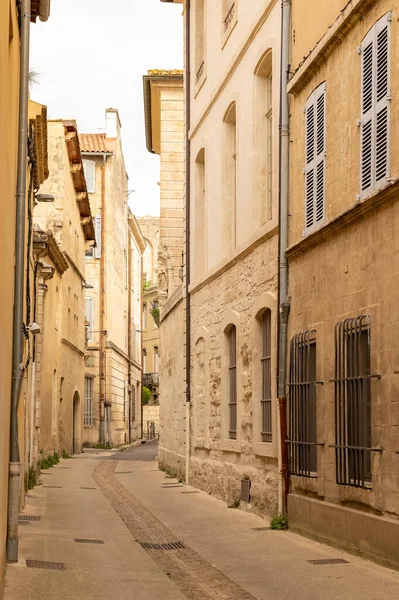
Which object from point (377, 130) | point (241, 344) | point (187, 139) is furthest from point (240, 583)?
point (187, 139)

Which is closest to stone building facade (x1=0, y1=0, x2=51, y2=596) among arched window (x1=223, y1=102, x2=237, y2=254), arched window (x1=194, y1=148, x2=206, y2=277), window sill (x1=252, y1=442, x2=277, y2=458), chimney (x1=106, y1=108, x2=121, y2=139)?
→ window sill (x1=252, y1=442, x2=277, y2=458)

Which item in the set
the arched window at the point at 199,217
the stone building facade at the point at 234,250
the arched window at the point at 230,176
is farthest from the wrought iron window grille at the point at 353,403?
the arched window at the point at 199,217

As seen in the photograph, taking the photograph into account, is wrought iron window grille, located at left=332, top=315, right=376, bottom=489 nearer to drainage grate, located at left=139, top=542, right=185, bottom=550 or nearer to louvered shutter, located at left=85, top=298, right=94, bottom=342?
drainage grate, located at left=139, top=542, right=185, bottom=550

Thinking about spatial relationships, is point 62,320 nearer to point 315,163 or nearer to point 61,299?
point 61,299

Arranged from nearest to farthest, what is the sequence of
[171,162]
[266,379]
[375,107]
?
1. [375,107]
2. [266,379]
3. [171,162]

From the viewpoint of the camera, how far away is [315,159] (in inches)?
513

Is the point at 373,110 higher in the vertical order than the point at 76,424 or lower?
higher

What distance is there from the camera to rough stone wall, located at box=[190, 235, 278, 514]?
49.4ft

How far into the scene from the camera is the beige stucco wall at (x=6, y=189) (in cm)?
786

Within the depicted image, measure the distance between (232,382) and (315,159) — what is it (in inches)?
237

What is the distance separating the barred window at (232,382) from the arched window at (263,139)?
2523 mm

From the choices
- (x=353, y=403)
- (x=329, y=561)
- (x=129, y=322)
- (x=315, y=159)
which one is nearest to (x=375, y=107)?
(x=315, y=159)

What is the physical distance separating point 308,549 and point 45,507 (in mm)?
6527

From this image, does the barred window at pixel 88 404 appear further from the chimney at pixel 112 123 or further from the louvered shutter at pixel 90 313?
the chimney at pixel 112 123
